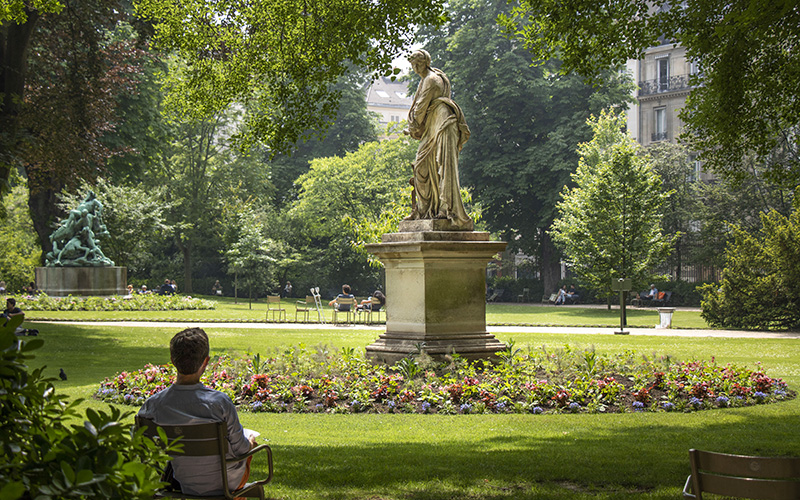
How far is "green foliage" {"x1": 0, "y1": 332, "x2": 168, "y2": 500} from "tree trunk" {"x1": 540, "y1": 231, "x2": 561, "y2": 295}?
48.2 metres

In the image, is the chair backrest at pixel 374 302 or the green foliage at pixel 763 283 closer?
the green foliage at pixel 763 283

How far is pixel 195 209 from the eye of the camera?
49500 millimetres

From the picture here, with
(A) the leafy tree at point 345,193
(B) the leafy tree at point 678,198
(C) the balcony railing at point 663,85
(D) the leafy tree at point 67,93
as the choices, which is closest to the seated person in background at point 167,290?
(A) the leafy tree at point 345,193

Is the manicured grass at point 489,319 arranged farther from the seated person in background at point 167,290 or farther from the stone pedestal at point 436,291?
the stone pedestal at point 436,291

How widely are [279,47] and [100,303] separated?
61.4 feet

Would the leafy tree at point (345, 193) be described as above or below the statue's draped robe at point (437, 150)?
above

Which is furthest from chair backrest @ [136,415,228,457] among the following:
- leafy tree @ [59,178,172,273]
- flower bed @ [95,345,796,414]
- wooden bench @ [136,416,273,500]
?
leafy tree @ [59,178,172,273]

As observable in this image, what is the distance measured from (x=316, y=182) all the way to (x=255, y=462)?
41.4 m

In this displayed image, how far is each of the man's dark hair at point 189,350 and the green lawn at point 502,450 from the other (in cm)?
176

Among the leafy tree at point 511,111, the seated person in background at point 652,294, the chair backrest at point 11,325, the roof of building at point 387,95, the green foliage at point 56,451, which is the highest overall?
the roof of building at point 387,95

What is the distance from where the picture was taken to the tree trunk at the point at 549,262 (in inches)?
1965

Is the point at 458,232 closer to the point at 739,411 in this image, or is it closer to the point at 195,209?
the point at 739,411

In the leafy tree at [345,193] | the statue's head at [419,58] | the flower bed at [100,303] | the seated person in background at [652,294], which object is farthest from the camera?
the leafy tree at [345,193]

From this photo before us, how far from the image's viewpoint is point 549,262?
50.4m
